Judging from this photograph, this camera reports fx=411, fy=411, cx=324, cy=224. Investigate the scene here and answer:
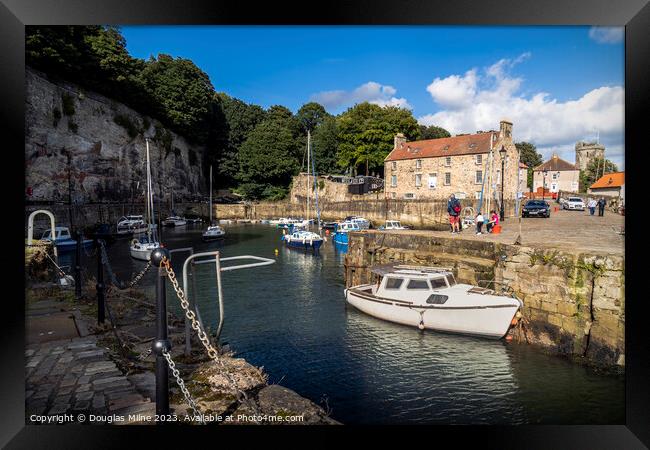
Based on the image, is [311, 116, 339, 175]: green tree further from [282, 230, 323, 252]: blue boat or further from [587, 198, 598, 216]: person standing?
[587, 198, 598, 216]: person standing

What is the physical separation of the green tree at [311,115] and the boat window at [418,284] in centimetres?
6430

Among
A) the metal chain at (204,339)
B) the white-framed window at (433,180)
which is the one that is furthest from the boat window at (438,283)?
the white-framed window at (433,180)

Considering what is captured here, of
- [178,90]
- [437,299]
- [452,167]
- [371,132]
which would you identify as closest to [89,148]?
[178,90]

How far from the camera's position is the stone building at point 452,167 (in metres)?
37.2

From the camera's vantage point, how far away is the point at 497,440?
4.42 metres

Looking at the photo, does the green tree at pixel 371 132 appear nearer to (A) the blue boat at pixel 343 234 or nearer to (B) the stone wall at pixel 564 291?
(A) the blue boat at pixel 343 234

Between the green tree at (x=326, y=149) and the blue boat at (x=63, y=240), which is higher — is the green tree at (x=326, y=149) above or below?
above

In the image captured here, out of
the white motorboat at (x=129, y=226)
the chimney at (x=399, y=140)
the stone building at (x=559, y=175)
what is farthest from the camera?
the chimney at (x=399, y=140)

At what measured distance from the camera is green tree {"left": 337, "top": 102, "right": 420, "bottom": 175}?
54.1 m

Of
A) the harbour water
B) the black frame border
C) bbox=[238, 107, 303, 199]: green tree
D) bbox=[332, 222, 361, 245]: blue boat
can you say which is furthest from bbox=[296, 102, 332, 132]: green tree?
the black frame border

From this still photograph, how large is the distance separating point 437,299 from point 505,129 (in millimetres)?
30106

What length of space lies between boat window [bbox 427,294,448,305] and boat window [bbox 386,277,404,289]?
1298 mm

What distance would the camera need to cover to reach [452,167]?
1603 inches
